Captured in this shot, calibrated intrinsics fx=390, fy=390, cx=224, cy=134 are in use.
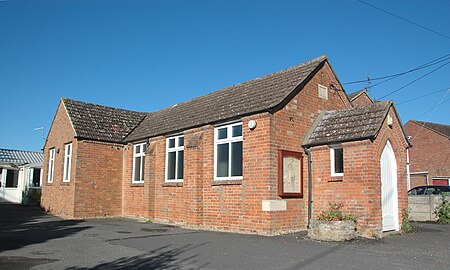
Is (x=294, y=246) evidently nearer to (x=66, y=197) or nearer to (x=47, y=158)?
(x=66, y=197)

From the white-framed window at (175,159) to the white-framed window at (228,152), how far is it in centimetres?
249

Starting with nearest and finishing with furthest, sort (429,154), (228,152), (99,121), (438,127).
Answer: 1. (228,152)
2. (99,121)
3. (429,154)
4. (438,127)

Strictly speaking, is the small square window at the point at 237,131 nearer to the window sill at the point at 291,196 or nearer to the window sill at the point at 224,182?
the window sill at the point at 224,182

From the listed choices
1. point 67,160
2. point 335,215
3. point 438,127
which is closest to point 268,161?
point 335,215

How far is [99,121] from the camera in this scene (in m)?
21.6

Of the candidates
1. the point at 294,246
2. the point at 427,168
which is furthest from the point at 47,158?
the point at 427,168

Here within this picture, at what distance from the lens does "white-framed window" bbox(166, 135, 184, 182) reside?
16625 millimetres

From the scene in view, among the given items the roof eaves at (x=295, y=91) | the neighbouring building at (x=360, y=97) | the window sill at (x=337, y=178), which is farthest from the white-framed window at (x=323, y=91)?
the neighbouring building at (x=360, y=97)

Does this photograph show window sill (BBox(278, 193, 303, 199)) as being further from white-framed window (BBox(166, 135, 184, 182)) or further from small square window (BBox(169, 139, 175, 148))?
small square window (BBox(169, 139, 175, 148))

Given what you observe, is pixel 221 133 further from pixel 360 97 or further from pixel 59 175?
pixel 360 97

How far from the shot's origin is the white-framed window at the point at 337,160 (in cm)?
1255

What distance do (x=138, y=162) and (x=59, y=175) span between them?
195 inches

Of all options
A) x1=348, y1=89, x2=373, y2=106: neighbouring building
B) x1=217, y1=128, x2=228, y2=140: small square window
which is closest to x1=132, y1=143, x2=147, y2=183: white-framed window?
x1=217, y1=128, x2=228, y2=140: small square window

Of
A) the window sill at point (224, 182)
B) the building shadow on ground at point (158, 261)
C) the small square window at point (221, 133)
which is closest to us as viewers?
the building shadow on ground at point (158, 261)
